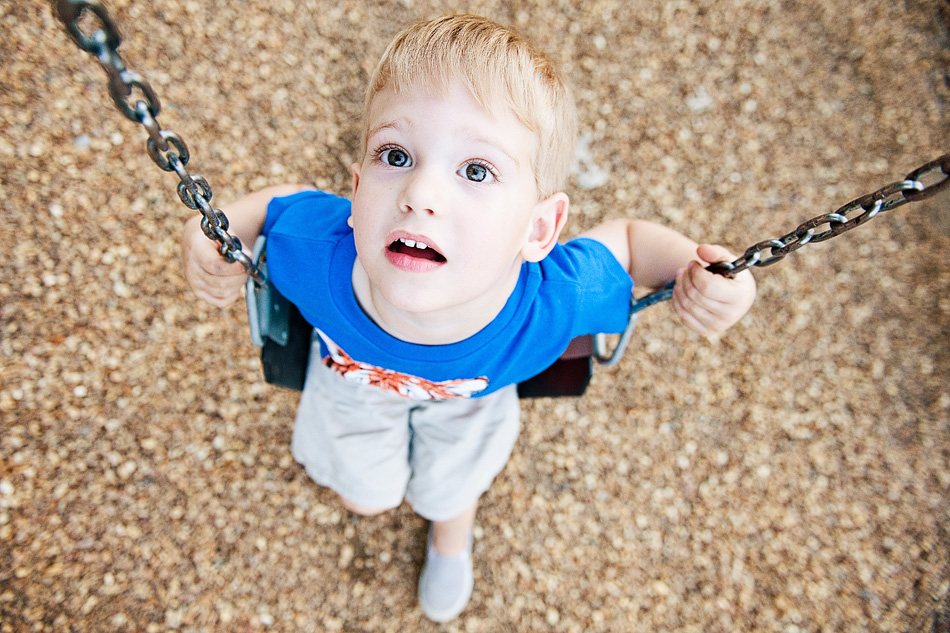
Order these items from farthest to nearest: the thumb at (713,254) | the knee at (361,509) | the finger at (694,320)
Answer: the knee at (361,509) < the finger at (694,320) < the thumb at (713,254)

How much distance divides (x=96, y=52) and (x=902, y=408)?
244cm

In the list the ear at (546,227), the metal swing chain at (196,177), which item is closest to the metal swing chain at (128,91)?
the metal swing chain at (196,177)

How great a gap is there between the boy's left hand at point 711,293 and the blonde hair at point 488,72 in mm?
321

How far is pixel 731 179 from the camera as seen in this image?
7.47 feet

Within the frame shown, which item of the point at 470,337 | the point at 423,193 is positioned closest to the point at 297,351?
the point at 470,337

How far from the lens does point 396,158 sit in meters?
1.05

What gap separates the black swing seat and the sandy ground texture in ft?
1.90

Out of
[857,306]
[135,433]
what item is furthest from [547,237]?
[857,306]

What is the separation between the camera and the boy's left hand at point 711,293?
117 centimetres

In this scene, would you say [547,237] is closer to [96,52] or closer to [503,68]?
[503,68]

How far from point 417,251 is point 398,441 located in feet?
2.56

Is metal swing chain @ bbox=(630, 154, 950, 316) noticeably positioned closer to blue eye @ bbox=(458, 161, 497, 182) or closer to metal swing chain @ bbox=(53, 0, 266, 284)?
blue eye @ bbox=(458, 161, 497, 182)

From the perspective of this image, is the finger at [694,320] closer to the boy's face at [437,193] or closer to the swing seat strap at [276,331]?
the boy's face at [437,193]

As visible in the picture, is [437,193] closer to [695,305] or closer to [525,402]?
[695,305]
